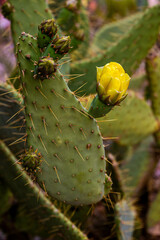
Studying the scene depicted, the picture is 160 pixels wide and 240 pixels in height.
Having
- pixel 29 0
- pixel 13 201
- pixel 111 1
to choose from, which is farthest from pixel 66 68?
Result: pixel 111 1

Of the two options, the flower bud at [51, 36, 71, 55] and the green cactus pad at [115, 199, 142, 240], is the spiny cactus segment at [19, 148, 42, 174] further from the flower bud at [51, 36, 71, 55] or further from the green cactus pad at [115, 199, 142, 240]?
the green cactus pad at [115, 199, 142, 240]

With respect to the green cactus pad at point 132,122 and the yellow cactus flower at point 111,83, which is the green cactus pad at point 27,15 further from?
the yellow cactus flower at point 111,83

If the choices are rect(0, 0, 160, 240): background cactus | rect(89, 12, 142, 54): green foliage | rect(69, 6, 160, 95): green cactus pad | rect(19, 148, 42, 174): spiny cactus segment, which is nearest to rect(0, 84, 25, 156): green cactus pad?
rect(0, 0, 160, 240): background cactus

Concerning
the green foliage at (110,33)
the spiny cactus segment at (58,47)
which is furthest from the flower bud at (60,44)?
the green foliage at (110,33)

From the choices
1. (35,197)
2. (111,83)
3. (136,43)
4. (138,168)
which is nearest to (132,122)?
(136,43)

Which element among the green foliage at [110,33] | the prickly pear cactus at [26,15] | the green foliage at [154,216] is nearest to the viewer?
the prickly pear cactus at [26,15]

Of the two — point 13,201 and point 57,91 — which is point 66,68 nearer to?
point 57,91
